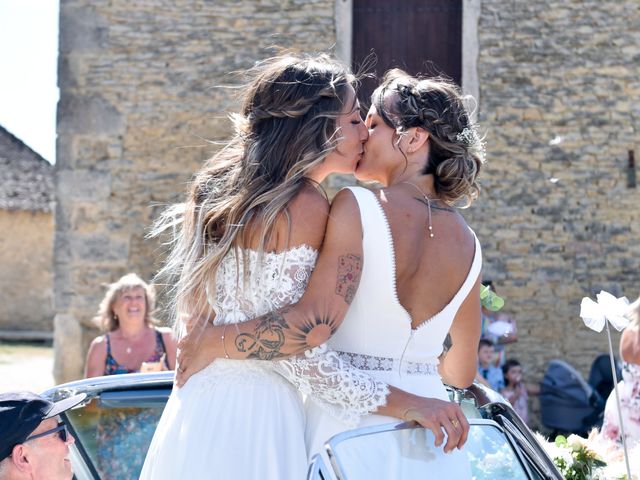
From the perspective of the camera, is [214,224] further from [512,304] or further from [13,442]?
[512,304]

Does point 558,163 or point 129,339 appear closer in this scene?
point 129,339

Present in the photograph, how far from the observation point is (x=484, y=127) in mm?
9273

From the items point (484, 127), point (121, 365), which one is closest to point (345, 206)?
point (121, 365)

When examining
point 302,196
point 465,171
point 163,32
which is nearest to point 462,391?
point 465,171

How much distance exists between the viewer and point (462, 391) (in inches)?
112

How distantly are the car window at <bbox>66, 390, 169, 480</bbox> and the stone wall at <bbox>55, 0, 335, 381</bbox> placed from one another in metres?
6.27

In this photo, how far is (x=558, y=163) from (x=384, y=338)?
735 cm

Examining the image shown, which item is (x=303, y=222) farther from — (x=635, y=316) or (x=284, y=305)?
(x=635, y=316)

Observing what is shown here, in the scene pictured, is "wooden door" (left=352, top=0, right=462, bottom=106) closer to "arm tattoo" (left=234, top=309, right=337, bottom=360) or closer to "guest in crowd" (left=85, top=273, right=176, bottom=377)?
"guest in crowd" (left=85, top=273, right=176, bottom=377)

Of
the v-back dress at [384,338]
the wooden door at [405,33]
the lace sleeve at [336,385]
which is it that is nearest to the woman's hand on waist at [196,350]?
the lace sleeve at [336,385]

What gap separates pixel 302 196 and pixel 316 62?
40cm

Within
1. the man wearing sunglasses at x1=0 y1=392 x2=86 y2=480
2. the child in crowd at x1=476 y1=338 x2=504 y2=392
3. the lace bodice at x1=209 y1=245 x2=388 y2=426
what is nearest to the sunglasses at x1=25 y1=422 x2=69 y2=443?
the man wearing sunglasses at x1=0 y1=392 x2=86 y2=480

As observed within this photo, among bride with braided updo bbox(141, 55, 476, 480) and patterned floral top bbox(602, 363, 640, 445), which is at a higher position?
bride with braided updo bbox(141, 55, 476, 480)

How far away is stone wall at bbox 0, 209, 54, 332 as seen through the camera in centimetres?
2153
